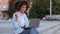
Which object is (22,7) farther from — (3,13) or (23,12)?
(3,13)

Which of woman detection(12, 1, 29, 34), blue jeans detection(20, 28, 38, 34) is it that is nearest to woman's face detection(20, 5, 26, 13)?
woman detection(12, 1, 29, 34)

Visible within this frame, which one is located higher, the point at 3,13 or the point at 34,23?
the point at 34,23

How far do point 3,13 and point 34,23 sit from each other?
131 feet

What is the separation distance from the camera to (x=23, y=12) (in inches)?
145

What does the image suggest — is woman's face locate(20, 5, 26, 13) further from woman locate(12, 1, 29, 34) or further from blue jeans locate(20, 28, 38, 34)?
blue jeans locate(20, 28, 38, 34)

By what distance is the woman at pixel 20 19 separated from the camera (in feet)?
11.8

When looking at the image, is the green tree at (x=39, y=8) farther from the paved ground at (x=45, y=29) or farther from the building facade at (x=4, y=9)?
the paved ground at (x=45, y=29)

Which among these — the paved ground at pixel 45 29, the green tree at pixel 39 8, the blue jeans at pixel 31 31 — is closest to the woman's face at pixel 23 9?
the blue jeans at pixel 31 31

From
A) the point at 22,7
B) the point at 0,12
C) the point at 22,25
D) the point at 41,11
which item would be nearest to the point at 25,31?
the point at 22,25

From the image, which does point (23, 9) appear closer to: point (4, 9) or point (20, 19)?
point (20, 19)

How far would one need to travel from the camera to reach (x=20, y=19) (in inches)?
144

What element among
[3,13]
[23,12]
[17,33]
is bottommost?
[3,13]

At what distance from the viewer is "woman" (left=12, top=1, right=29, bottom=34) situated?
3.59 m

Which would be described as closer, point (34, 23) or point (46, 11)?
point (34, 23)
